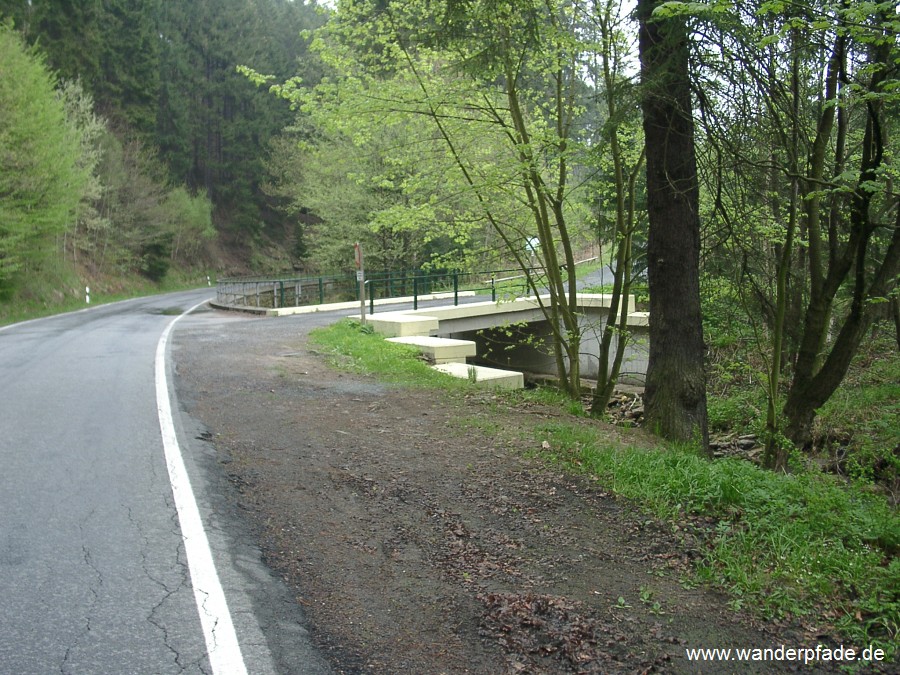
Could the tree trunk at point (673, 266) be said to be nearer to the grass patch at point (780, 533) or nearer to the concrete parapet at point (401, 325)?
the grass patch at point (780, 533)

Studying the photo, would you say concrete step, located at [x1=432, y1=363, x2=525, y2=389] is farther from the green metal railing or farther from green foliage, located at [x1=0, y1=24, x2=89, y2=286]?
green foliage, located at [x1=0, y1=24, x2=89, y2=286]

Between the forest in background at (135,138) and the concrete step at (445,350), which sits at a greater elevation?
the forest in background at (135,138)

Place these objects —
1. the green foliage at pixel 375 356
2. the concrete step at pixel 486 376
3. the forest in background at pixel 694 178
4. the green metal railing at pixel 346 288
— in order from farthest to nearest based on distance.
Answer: the green metal railing at pixel 346 288 → the concrete step at pixel 486 376 → the green foliage at pixel 375 356 → the forest in background at pixel 694 178

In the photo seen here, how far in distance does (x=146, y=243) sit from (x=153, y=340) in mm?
31120

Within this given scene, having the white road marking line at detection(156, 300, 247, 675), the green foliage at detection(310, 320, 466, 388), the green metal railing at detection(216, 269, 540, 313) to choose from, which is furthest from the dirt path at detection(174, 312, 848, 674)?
the green metal railing at detection(216, 269, 540, 313)

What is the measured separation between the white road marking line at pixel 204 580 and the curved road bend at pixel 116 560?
1 cm

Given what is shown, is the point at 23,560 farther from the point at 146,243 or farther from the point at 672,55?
the point at 146,243

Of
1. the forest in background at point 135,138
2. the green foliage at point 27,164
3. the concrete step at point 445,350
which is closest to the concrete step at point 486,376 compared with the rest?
the concrete step at point 445,350

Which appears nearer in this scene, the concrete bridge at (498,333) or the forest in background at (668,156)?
the forest in background at (668,156)

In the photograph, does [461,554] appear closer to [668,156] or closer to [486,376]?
[668,156]
